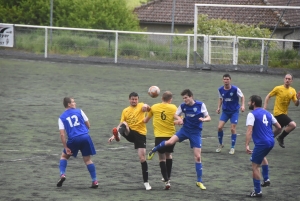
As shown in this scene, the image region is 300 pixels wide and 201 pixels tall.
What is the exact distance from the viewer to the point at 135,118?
1401cm

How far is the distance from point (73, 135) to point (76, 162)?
298 centimetres

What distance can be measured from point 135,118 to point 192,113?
1082 millimetres

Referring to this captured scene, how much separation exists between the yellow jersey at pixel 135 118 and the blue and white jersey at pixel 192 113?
0.72 metres

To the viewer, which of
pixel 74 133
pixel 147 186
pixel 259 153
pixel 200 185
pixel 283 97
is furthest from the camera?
pixel 283 97

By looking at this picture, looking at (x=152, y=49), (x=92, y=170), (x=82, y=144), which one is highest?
(x=152, y=49)

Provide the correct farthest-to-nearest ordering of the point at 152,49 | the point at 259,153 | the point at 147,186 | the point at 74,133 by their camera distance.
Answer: the point at 152,49, the point at 147,186, the point at 74,133, the point at 259,153

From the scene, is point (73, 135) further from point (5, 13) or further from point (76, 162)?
point (5, 13)

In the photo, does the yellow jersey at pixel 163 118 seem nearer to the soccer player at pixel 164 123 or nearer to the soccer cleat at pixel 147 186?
the soccer player at pixel 164 123

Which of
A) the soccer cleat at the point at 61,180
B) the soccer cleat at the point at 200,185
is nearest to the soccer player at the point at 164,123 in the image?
the soccer cleat at the point at 200,185

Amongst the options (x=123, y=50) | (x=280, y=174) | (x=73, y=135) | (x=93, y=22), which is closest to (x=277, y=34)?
(x=123, y=50)

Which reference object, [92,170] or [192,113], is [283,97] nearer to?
[192,113]

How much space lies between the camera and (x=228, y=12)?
47688 mm

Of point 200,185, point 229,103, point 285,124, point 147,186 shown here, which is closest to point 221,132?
point 229,103

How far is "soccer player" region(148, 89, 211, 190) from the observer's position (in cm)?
1396
